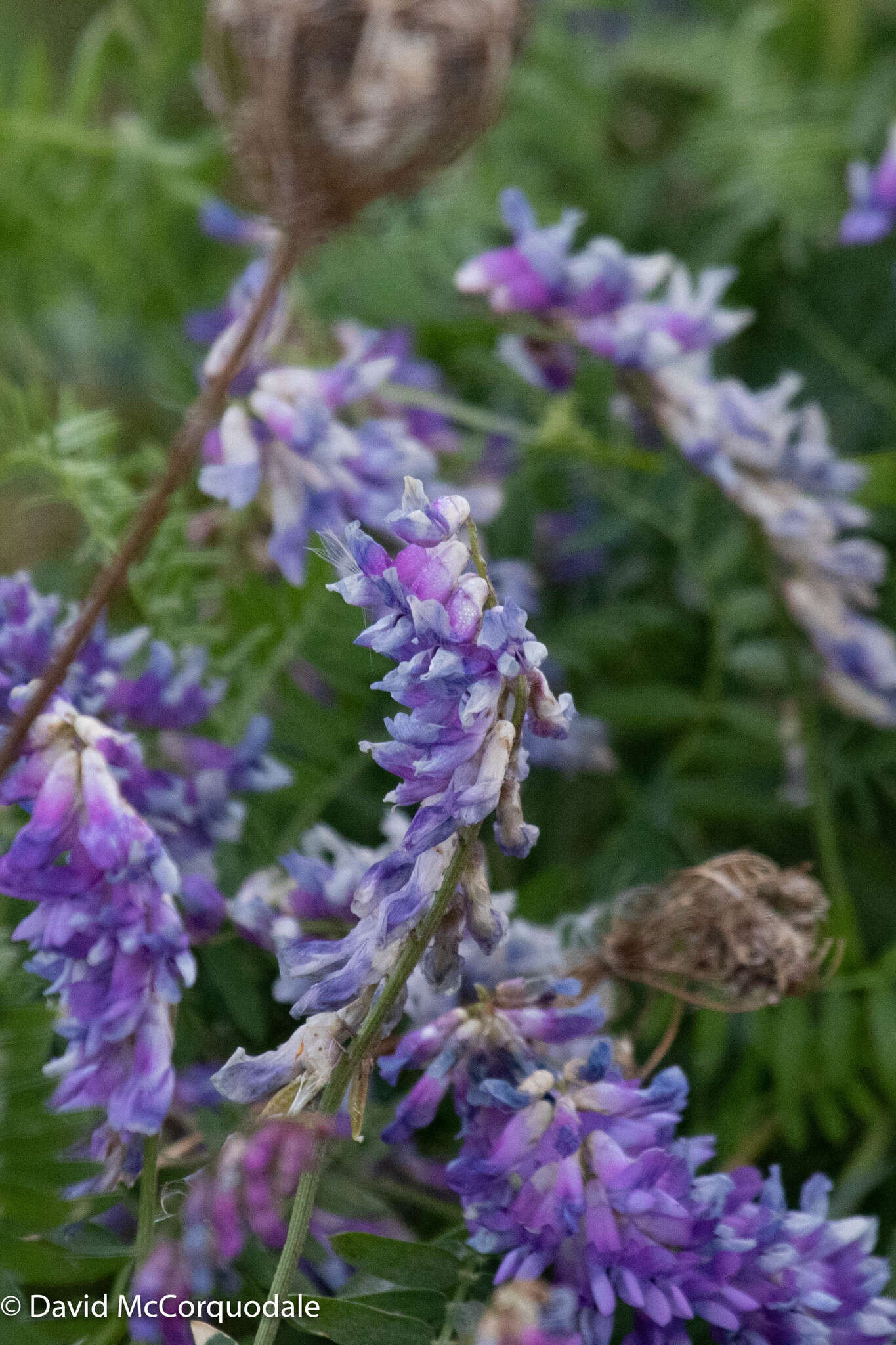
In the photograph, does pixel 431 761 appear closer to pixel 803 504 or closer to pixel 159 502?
pixel 159 502

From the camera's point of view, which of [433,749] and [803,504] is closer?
[433,749]

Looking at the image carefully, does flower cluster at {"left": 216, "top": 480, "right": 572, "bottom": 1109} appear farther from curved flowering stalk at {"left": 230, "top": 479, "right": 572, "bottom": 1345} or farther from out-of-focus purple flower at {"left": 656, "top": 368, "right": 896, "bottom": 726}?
out-of-focus purple flower at {"left": 656, "top": 368, "right": 896, "bottom": 726}

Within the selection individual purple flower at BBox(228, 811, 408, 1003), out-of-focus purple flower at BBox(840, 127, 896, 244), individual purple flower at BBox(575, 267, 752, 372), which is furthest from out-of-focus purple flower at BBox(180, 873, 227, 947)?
out-of-focus purple flower at BBox(840, 127, 896, 244)

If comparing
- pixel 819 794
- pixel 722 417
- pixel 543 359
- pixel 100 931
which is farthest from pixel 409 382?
pixel 100 931

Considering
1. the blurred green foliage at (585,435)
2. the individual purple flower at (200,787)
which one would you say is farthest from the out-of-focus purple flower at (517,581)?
the individual purple flower at (200,787)

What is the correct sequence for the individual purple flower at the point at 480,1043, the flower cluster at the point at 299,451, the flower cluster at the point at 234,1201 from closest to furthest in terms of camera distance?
the flower cluster at the point at 234,1201 → the individual purple flower at the point at 480,1043 → the flower cluster at the point at 299,451

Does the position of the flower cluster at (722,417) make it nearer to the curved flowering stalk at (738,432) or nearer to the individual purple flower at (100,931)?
the curved flowering stalk at (738,432)

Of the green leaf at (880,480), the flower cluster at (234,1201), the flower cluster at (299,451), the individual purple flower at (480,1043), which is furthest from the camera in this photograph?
the green leaf at (880,480)
